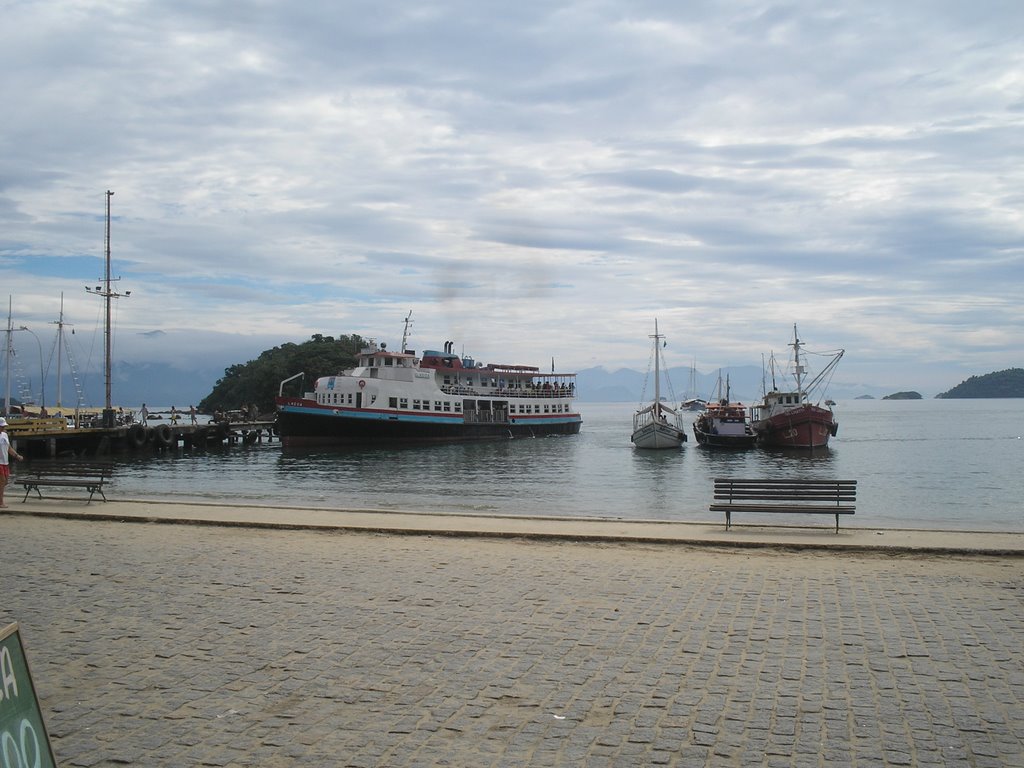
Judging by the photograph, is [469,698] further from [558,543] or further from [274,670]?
[558,543]

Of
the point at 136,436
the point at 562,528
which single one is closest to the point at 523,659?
the point at 562,528

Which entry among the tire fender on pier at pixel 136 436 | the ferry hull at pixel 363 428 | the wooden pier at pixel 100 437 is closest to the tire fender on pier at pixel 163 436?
the wooden pier at pixel 100 437

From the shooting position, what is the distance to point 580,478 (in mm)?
38156

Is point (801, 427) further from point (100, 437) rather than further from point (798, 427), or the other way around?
point (100, 437)

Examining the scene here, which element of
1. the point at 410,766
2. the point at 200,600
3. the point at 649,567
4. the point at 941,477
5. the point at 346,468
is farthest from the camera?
the point at 346,468

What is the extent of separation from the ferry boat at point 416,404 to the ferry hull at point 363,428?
7cm

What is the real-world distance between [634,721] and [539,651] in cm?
165

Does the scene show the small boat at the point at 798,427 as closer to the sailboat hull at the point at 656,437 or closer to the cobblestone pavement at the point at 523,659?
the sailboat hull at the point at 656,437

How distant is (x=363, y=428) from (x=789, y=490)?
48135mm

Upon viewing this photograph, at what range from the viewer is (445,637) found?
7.59 meters

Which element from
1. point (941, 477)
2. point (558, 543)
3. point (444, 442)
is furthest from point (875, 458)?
point (558, 543)

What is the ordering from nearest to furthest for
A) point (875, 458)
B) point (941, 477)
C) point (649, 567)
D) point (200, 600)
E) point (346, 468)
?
point (200, 600) → point (649, 567) → point (941, 477) → point (346, 468) → point (875, 458)

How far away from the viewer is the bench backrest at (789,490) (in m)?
14.7

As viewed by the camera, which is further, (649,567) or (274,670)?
(649,567)
